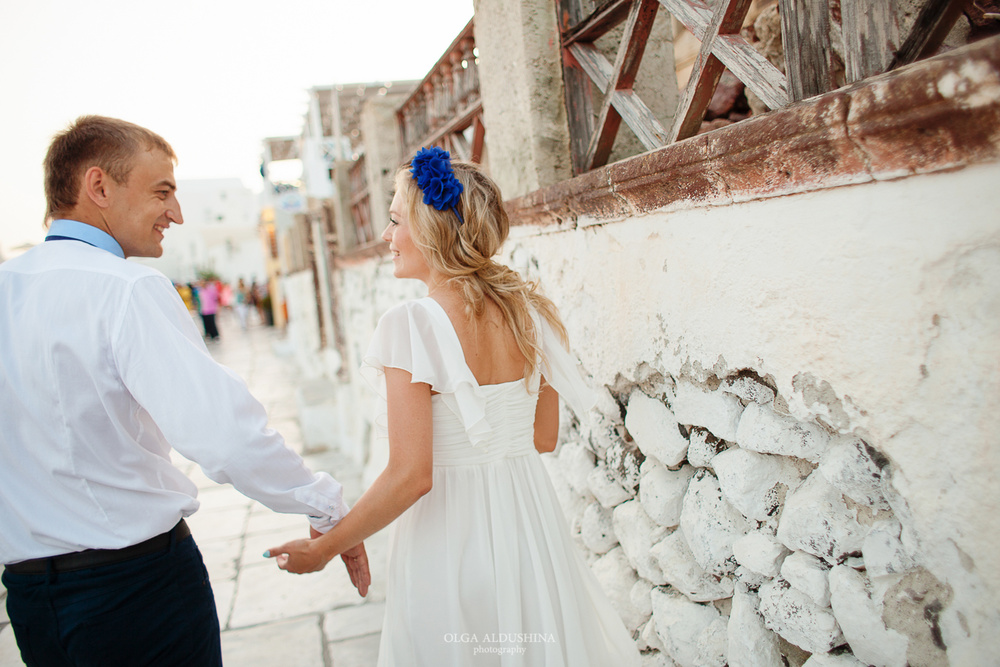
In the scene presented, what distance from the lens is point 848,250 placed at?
3.43 ft

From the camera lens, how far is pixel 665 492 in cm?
174

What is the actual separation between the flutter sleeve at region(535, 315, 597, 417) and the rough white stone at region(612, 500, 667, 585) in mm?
439

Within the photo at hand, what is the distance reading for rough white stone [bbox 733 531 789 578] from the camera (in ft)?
4.42

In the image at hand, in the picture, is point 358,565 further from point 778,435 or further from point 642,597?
point 778,435

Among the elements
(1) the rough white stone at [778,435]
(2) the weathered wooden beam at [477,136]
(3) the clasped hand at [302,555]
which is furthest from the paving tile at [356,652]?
(2) the weathered wooden beam at [477,136]

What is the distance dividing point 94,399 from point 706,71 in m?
1.71

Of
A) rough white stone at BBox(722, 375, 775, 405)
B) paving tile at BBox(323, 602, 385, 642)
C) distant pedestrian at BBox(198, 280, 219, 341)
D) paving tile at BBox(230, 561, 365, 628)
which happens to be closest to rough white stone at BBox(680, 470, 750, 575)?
rough white stone at BBox(722, 375, 775, 405)

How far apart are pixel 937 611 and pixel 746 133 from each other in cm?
90

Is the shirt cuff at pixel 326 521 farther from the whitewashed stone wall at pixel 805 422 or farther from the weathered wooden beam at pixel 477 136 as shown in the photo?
the weathered wooden beam at pixel 477 136

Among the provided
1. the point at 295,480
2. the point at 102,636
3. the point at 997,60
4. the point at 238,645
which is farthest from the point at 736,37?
the point at 238,645

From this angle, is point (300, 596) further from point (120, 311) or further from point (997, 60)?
point (997, 60)

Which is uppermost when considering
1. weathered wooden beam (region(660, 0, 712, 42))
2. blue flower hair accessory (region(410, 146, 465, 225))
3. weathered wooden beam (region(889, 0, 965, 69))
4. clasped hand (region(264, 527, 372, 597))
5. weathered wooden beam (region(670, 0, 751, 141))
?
weathered wooden beam (region(660, 0, 712, 42))

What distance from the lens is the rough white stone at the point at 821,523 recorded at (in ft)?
3.78

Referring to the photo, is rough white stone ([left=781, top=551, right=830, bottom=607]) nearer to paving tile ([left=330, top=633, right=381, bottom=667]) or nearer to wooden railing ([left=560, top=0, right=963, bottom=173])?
wooden railing ([left=560, top=0, right=963, bottom=173])
